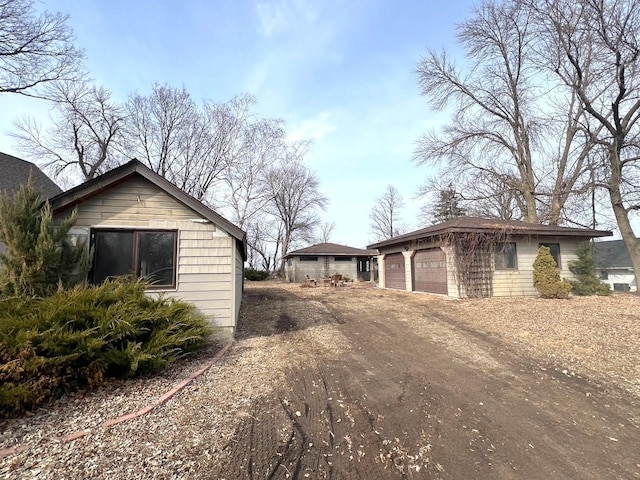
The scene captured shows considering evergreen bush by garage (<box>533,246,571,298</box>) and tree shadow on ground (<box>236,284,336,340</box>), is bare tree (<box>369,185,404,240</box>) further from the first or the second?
tree shadow on ground (<box>236,284,336,340</box>)

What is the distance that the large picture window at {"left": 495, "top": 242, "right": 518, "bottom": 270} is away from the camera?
40.7 ft

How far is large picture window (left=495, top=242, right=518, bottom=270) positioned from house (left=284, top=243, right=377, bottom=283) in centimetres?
1510

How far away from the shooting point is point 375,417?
3.29 metres

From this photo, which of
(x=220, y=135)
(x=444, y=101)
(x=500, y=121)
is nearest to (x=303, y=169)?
(x=220, y=135)

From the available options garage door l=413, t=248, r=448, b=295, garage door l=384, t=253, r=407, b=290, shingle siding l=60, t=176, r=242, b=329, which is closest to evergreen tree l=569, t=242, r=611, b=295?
garage door l=413, t=248, r=448, b=295

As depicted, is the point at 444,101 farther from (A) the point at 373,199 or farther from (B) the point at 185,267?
(A) the point at 373,199

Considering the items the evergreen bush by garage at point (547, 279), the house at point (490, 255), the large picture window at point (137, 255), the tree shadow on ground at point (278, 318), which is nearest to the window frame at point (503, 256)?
the house at point (490, 255)

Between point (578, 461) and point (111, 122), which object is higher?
point (111, 122)

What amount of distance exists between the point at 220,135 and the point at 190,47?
1493 cm

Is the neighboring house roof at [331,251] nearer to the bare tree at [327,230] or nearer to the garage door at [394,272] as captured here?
the garage door at [394,272]

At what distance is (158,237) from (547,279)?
12.6 meters

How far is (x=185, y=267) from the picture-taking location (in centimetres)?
631

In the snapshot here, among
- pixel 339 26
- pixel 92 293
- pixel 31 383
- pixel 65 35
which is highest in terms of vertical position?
pixel 65 35

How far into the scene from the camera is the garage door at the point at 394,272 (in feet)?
55.1
